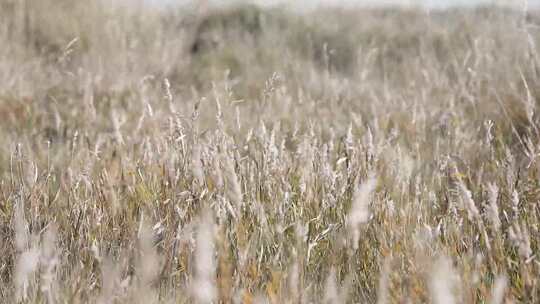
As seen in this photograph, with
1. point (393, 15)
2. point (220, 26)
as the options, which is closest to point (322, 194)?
point (220, 26)

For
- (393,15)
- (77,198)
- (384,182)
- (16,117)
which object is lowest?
(393,15)

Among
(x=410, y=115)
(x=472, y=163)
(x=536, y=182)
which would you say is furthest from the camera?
(x=410, y=115)

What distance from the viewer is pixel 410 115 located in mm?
3666

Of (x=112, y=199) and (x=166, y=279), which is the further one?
(x=112, y=199)

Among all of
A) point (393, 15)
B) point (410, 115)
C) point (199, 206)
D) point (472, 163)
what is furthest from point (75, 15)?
point (393, 15)

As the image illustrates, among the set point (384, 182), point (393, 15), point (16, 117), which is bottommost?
point (393, 15)

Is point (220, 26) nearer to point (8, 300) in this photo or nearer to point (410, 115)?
point (410, 115)

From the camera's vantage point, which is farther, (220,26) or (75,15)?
(220,26)

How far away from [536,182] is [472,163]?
678mm

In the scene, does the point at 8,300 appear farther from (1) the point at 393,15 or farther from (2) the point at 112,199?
(1) the point at 393,15

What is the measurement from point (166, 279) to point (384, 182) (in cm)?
97

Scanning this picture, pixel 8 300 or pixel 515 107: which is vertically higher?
pixel 8 300

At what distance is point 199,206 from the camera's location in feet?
6.44

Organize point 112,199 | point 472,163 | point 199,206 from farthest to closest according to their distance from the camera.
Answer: point 472,163 → point 112,199 → point 199,206
